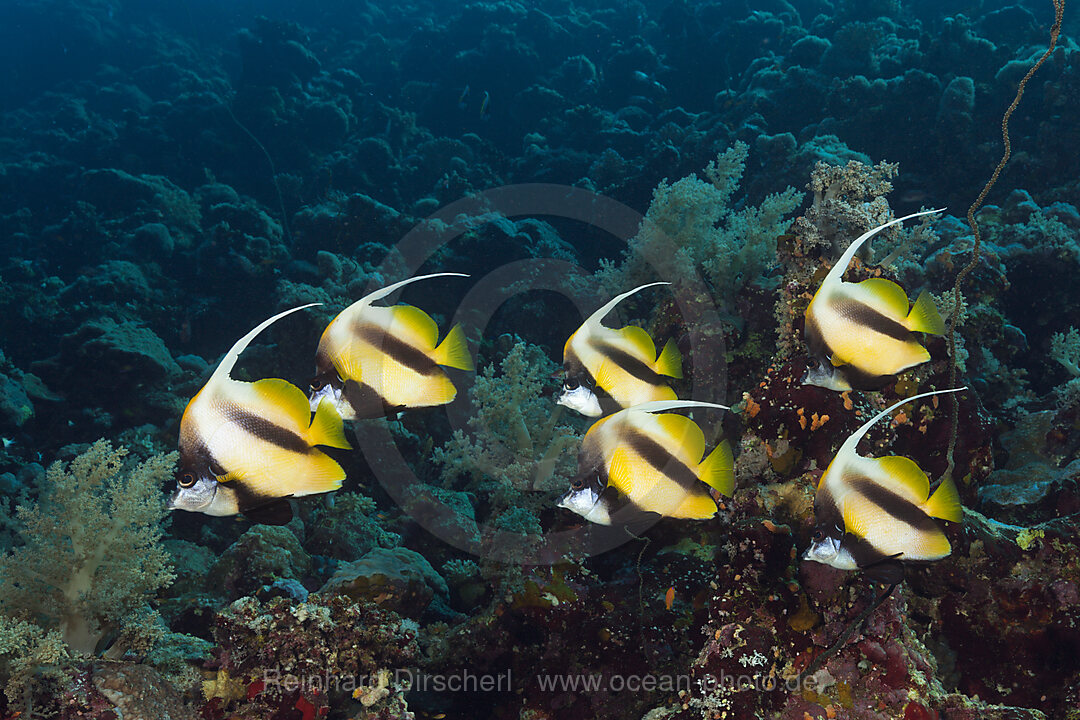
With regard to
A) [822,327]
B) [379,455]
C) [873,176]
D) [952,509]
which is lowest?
[379,455]

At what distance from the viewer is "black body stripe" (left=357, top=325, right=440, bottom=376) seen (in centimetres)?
189

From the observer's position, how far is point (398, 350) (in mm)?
1914

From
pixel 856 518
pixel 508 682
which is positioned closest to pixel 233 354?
pixel 856 518

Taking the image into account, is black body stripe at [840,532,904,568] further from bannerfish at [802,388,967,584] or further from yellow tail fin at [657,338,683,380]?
yellow tail fin at [657,338,683,380]

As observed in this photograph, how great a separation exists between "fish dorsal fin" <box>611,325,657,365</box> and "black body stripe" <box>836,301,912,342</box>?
74cm

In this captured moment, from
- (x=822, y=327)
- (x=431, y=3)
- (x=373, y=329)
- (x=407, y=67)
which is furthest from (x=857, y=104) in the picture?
(x=431, y=3)

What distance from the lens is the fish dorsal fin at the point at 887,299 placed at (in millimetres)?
1946

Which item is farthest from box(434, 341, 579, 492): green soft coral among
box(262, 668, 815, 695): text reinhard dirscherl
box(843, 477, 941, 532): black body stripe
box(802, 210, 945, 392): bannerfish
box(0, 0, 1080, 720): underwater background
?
box(843, 477, 941, 532): black body stripe

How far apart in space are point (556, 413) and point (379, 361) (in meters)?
3.13

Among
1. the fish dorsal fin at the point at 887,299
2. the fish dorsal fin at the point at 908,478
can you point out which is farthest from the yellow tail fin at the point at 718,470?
the fish dorsal fin at the point at 887,299

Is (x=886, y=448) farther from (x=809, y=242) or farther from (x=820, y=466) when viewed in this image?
(x=809, y=242)

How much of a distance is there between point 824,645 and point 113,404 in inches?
374

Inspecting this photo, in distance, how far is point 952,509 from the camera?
1.76 m

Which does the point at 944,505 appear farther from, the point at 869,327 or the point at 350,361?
the point at 350,361
